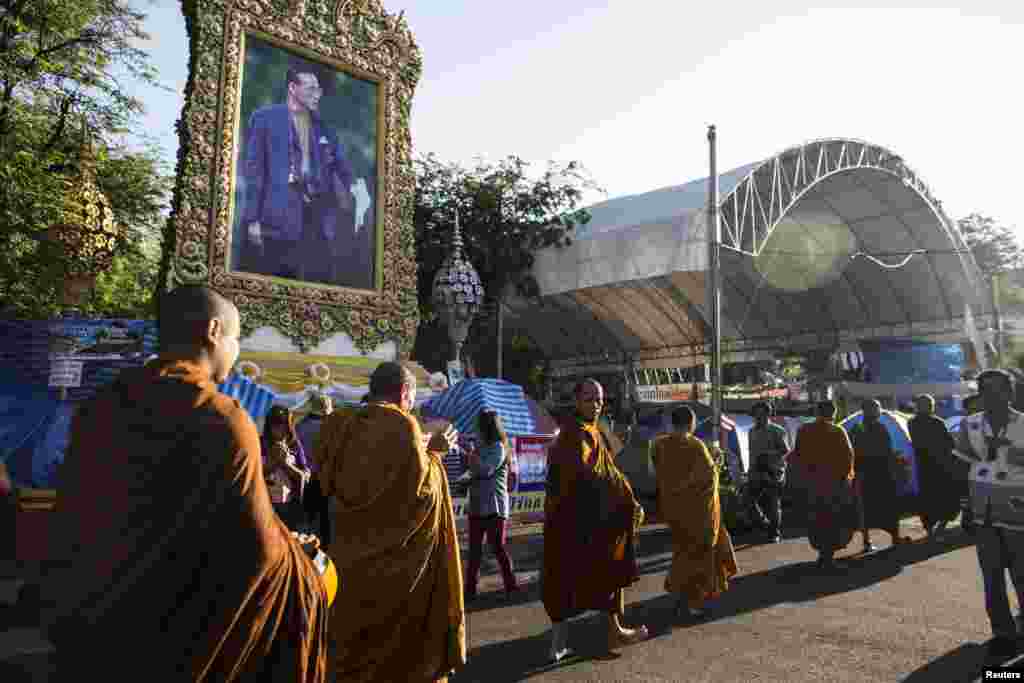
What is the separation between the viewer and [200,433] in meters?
1.81

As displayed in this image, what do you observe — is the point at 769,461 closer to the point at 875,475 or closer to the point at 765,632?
the point at 875,475

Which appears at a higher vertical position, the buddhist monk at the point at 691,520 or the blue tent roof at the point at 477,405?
the blue tent roof at the point at 477,405

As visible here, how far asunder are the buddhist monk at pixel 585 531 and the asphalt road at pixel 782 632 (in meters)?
0.30

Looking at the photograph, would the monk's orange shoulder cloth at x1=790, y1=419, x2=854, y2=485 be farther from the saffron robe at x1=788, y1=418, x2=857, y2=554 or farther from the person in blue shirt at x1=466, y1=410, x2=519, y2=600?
the person in blue shirt at x1=466, y1=410, x2=519, y2=600

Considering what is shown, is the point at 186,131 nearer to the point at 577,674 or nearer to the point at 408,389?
the point at 408,389

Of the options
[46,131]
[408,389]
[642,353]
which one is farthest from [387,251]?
[642,353]

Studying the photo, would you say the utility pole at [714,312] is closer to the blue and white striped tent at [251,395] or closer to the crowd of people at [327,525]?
the crowd of people at [327,525]

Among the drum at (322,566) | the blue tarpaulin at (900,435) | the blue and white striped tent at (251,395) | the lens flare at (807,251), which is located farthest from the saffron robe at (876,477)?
the lens flare at (807,251)

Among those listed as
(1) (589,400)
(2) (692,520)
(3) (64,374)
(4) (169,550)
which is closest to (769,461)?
(2) (692,520)

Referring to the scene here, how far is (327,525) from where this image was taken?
17.6 ft

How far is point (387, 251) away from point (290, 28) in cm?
337

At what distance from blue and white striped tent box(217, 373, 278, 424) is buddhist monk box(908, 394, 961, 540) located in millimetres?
8444

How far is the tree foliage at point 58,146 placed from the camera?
850 cm

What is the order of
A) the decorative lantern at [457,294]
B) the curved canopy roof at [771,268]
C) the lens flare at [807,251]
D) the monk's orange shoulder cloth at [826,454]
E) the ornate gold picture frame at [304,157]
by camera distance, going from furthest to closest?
1. the lens flare at [807,251]
2. the curved canopy roof at [771,268]
3. the decorative lantern at [457,294]
4. the ornate gold picture frame at [304,157]
5. the monk's orange shoulder cloth at [826,454]
